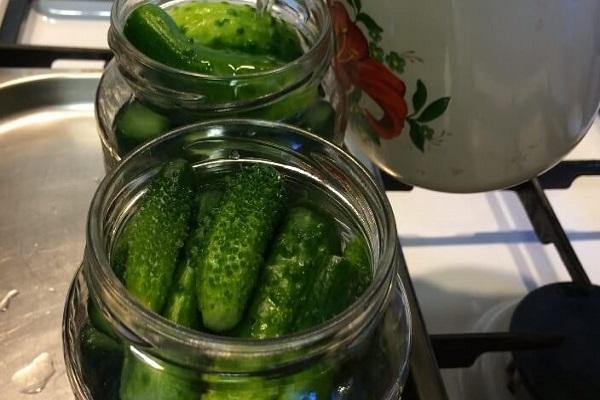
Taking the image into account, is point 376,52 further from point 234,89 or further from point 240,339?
point 240,339

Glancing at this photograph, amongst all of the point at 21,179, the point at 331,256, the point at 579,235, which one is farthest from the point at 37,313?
the point at 579,235

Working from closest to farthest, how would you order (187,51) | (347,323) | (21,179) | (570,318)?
(347,323)
(187,51)
(570,318)
(21,179)

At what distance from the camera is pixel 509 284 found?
1.76 ft

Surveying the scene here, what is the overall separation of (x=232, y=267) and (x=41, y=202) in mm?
318

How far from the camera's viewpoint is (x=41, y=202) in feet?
1.87

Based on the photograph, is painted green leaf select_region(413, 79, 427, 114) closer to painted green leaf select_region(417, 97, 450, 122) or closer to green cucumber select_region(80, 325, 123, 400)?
painted green leaf select_region(417, 97, 450, 122)

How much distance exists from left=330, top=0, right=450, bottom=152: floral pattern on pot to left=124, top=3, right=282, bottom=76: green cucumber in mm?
52

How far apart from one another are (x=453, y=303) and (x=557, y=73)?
19 centimetres

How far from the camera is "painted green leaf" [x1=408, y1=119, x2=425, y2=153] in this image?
425mm

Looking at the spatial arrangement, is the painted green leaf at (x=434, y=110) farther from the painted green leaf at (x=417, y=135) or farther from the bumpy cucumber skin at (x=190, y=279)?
the bumpy cucumber skin at (x=190, y=279)

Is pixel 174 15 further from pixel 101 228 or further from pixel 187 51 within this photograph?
pixel 101 228

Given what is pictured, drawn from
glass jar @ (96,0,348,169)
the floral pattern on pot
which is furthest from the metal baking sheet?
the floral pattern on pot

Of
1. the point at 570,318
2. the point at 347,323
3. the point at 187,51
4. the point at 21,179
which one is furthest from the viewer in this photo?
the point at 21,179

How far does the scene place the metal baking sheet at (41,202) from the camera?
476 millimetres
